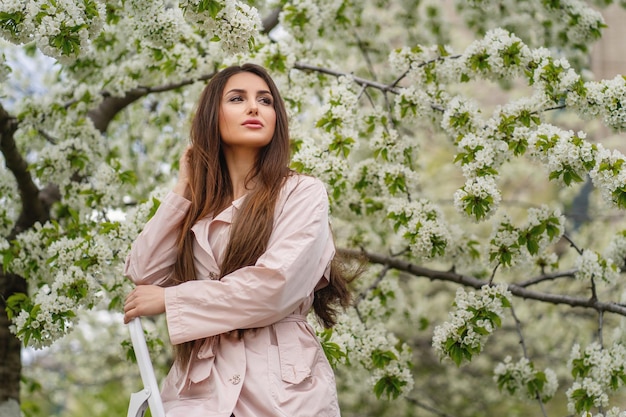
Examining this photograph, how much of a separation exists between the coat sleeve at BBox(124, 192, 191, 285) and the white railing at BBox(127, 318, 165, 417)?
239 mm

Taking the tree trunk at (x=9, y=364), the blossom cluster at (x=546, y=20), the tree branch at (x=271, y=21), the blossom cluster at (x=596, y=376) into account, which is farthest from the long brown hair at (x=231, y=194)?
the blossom cluster at (x=546, y=20)

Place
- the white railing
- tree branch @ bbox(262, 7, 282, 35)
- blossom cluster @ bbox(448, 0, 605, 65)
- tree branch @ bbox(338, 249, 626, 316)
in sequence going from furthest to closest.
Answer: tree branch @ bbox(262, 7, 282, 35) < blossom cluster @ bbox(448, 0, 605, 65) < tree branch @ bbox(338, 249, 626, 316) < the white railing

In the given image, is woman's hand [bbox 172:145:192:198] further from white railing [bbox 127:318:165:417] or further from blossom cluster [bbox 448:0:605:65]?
blossom cluster [bbox 448:0:605:65]

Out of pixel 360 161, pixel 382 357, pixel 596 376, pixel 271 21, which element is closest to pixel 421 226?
pixel 382 357

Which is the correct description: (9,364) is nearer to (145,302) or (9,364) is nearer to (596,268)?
(145,302)

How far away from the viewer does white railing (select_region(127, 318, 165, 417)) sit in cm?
214

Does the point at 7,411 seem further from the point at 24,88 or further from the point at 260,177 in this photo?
the point at 24,88

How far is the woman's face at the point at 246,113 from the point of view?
2.58m

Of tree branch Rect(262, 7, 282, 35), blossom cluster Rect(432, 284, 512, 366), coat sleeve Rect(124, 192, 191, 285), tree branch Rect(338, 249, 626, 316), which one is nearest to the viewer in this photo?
coat sleeve Rect(124, 192, 191, 285)

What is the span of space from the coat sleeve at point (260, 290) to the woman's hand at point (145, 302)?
5 centimetres

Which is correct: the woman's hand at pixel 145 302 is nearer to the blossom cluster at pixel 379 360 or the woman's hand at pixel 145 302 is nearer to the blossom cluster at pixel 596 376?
the blossom cluster at pixel 379 360

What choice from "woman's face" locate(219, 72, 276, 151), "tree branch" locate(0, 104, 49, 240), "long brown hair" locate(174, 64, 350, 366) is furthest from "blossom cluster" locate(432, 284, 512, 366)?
"tree branch" locate(0, 104, 49, 240)

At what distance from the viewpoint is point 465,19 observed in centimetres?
545

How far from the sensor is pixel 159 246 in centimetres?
252
